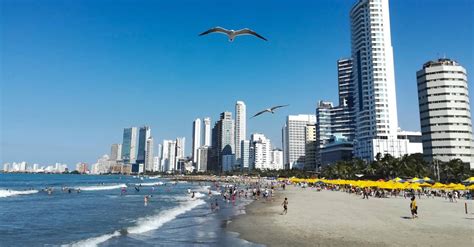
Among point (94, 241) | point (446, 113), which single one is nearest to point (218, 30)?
point (94, 241)

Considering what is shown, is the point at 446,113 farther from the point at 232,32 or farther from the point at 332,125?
the point at 232,32

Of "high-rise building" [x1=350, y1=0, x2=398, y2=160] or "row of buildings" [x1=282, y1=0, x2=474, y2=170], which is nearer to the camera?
"row of buildings" [x1=282, y1=0, x2=474, y2=170]

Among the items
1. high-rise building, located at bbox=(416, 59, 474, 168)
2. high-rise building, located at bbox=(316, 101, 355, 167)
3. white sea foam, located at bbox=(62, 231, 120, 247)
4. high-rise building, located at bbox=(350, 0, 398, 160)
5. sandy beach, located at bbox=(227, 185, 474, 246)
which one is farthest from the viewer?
high-rise building, located at bbox=(316, 101, 355, 167)

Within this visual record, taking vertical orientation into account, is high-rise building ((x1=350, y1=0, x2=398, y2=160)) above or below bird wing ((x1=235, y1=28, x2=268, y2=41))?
above

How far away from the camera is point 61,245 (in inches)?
822

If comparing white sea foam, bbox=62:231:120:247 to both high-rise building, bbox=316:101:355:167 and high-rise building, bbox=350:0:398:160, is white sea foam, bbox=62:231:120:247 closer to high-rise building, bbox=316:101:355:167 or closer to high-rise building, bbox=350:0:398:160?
high-rise building, bbox=350:0:398:160

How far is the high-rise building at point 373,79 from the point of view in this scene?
146750 millimetres

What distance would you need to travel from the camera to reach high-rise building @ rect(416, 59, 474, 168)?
116m

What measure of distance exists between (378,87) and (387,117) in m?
13.3

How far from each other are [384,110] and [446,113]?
103 feet

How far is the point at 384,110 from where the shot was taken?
485 feet

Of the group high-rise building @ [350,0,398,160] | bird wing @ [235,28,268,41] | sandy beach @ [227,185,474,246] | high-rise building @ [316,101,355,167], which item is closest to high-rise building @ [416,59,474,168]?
high-rise building @ [350,0,398,160]

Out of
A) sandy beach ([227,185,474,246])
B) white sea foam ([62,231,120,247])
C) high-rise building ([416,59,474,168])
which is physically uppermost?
high-rise building ([416,59,474,168])

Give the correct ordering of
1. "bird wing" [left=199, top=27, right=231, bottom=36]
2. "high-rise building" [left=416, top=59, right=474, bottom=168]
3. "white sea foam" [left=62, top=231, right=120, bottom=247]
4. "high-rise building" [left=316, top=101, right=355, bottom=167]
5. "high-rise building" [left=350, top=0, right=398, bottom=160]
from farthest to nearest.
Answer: "high-rise building" [left=316, top=101, right=355, bottom=167] → "high-rise building" [left=350, top=0, right=398, bottom=160] → "high-rise building" [left=416, top=59, right=474, bottom=168] → "white sea foam" [left=62, top=231, right=120, bottom=247] → "bird wing" [left=199, top=27, right=231, bottom=36]
